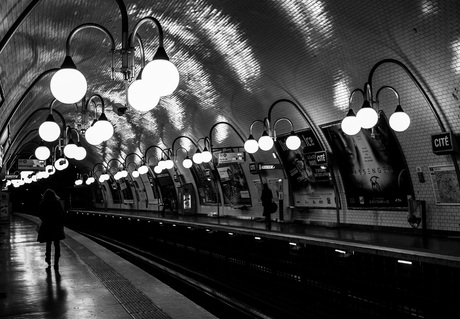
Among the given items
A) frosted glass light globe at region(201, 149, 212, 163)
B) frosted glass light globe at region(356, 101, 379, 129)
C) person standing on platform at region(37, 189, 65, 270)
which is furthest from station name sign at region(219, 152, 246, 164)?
frosted glass light globe at region(356, 101, 379, 129)

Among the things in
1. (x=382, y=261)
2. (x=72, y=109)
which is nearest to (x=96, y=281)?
(x=382, y=261)

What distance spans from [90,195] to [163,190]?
2002 cm

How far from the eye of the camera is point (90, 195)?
153 feet

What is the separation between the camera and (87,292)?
6328 mm

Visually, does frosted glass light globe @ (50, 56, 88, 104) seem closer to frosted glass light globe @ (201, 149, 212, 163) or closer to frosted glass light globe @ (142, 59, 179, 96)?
frosted glass light globe @ (142, 59, 179, 96)

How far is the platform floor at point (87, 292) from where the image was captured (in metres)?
5.15

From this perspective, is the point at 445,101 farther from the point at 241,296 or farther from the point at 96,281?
the point at 96,281

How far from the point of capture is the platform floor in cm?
515

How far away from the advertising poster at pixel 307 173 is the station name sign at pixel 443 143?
4.18 m

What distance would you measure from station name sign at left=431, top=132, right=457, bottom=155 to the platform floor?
236 inches

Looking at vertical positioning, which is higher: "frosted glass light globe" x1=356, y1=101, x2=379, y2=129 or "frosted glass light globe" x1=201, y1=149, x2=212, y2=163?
"frosted glass light globe" x1=201, y1=149, x2=212, y2=163

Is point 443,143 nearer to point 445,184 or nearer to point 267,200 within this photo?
point 445,184

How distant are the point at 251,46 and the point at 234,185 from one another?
381 inches

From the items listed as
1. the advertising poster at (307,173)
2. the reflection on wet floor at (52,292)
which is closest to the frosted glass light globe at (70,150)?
the reflection on wet floor at (52,292)
